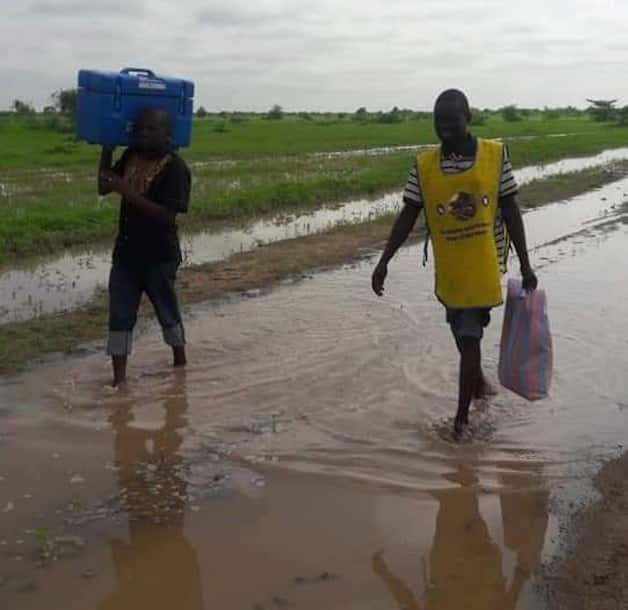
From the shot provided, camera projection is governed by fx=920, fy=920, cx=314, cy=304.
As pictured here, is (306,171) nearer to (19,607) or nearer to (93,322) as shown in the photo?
(93,322)

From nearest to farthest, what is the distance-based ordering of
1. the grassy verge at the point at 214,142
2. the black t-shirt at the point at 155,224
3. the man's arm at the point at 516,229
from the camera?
1. the man's arm at the point at 516,229
2. the black t-shirt at the point at 155,224
3. the grassy verge at the point at 214,142

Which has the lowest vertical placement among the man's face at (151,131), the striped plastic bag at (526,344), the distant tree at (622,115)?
the striped plastic bag at (526,344)

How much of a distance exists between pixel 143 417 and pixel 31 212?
27.4ft

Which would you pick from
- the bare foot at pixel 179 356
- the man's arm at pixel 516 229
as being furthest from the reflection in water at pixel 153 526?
the man's arm at pixel 516 229

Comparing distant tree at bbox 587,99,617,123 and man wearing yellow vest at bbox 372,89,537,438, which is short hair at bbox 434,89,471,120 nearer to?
man wearing yellow vest at bbox 372,89,537,438

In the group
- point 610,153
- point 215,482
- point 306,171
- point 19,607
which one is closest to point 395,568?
point 215,482

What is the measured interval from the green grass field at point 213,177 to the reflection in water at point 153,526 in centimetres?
614

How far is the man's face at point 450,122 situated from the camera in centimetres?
424

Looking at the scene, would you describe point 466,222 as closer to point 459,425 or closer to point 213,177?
point 459,425

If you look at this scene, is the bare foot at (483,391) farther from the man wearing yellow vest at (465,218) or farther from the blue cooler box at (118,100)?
the blue cooler box at (118,100)

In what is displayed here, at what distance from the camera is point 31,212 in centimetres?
1252

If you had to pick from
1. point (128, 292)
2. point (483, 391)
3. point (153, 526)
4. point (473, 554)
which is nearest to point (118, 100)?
point (128, 292)

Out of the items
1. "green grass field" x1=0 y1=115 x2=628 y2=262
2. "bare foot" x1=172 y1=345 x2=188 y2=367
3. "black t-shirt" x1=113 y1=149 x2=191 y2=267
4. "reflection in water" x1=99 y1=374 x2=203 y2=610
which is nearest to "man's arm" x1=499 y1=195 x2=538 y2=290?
"black t-shirt" x1=113 y1=149 x2=191 y2=267

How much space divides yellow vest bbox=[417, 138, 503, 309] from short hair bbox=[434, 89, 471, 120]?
0.56 feet
